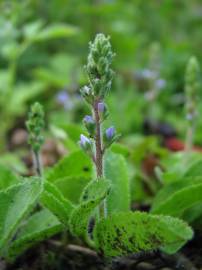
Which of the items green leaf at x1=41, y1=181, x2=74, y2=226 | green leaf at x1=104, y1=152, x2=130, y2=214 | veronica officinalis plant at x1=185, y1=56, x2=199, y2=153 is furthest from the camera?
veronica officinalis plant at x1=185, y1=56, x2=199, y2=153

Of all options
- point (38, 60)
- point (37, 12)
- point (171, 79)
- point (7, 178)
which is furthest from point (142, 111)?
point (7, 178)

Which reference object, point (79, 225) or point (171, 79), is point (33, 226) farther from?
point (171, 79)

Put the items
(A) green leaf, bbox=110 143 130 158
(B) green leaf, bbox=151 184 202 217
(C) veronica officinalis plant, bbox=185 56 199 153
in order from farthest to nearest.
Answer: (C) veronica officinalis plant, bbox=185 56 199 153 → (A) green leaf, bbox=110 143 130 158 → (B) green leaf, bbox=151 184 202 217

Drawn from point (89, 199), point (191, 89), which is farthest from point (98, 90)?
point (191, 89)

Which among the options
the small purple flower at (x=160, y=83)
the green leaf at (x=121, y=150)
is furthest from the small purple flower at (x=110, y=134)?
the small purple flower at (x=160, y=83)

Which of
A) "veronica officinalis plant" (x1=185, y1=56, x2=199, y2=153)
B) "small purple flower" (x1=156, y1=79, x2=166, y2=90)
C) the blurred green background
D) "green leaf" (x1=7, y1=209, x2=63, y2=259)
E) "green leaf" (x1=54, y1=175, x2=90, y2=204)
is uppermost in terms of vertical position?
the blurred green background

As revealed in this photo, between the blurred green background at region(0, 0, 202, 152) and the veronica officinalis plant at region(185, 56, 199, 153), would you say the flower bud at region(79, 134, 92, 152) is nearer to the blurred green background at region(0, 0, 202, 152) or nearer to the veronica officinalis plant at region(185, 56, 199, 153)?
the veronica officinalis plant at region(185, 56, 199, 153)

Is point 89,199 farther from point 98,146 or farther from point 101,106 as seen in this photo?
point 101,106

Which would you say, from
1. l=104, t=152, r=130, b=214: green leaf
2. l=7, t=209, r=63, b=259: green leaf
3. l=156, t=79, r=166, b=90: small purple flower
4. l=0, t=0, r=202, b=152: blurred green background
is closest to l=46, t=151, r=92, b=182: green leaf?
l=104, t=152, r=130, b=214: green leaf
